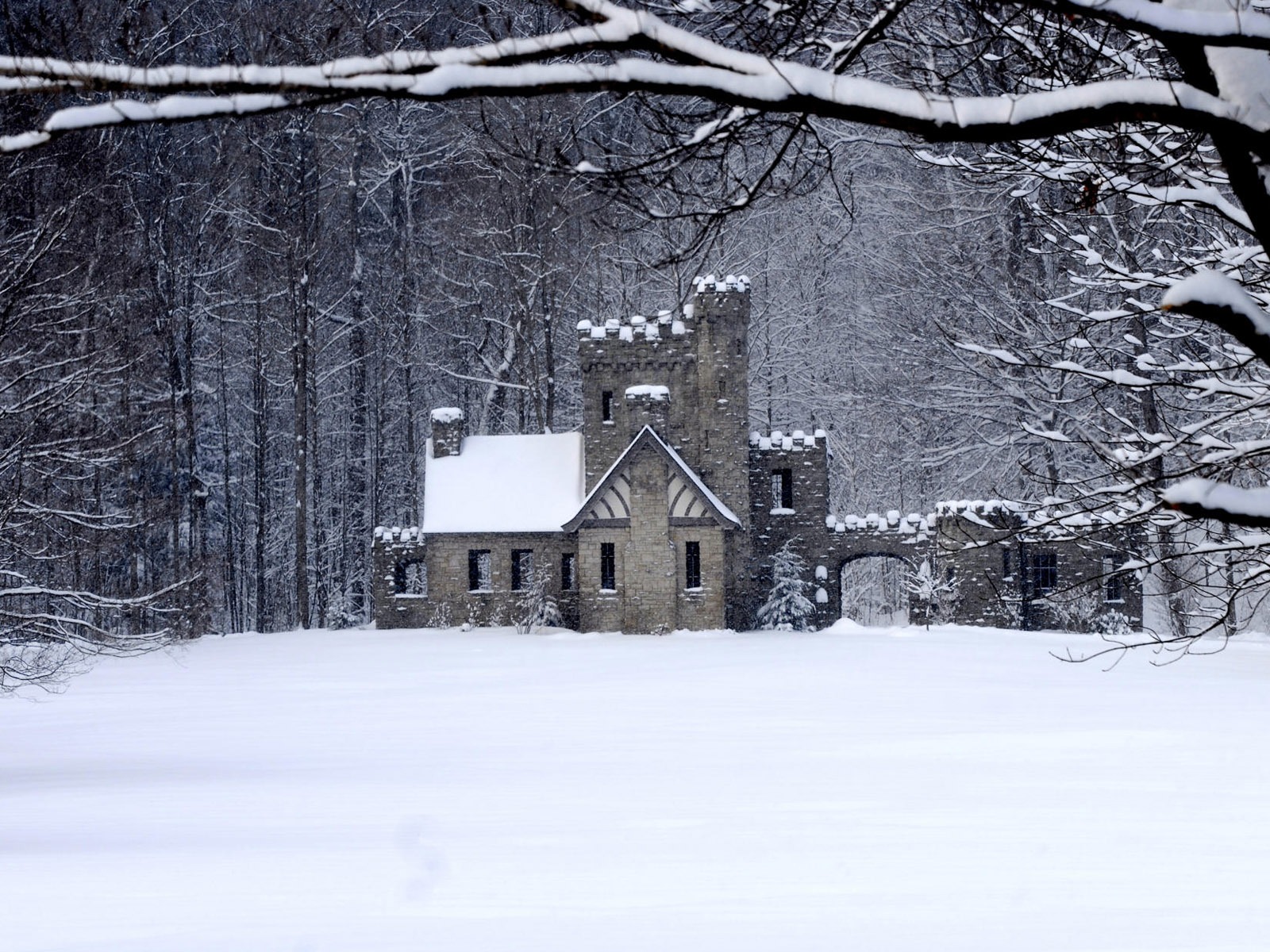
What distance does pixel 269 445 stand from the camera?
141 ft

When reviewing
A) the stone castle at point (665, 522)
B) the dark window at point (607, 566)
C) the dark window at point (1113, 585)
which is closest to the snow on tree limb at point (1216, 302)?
the dark window at point (1113, 585)

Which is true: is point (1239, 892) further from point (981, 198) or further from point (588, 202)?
point (588, 202)

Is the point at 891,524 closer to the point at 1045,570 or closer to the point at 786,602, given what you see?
the point at 786,602

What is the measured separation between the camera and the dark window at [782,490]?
34375 millimetres

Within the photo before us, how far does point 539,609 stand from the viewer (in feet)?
109

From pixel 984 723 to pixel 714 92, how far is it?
46.6ft

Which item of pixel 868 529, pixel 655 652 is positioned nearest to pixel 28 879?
pixel 655 652

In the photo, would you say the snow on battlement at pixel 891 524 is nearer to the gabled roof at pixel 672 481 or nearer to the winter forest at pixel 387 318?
the winter forest at pixel 387 318

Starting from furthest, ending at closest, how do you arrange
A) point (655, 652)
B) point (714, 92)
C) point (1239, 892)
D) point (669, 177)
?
point (655, 652) < point (1239, 892) < point (669, 177) < point (714, 92)

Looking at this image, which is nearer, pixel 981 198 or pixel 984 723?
pixel 984 723

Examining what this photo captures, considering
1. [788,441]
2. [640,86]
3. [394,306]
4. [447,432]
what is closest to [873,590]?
[788,441]

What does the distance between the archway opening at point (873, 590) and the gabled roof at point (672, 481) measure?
10396 millimetres

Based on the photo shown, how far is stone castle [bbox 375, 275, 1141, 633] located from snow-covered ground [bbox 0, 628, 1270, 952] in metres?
10.8

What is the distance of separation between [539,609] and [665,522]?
360cm
